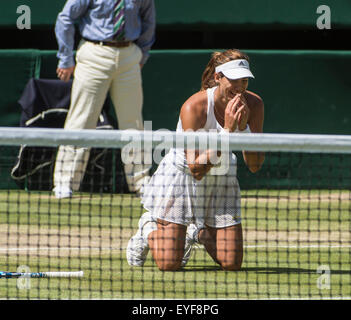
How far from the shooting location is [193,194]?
20.0 ft

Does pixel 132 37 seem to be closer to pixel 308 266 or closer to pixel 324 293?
pixel 308 266

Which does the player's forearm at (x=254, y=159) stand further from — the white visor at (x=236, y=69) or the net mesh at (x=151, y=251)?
the white visor at (x=236, y=69)

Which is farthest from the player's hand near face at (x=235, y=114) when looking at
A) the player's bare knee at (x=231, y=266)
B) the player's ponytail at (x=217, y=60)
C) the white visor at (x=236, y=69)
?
the player's bare knee at (x=231, y=266)

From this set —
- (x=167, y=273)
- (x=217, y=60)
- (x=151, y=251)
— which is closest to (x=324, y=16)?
(x=217, y=60)

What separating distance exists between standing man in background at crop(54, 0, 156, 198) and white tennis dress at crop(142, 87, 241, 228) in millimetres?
2670

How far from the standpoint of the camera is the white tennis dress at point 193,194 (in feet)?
19.9

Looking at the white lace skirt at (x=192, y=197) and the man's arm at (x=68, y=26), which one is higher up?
the man's arm at (x=68, y=26)

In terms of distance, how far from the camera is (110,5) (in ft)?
28.9

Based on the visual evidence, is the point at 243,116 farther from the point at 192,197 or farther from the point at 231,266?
the point at 231,266

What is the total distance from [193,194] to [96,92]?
3.07 metres

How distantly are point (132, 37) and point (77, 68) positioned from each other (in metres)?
0.59

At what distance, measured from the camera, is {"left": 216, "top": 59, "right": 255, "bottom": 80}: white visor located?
5863 mm

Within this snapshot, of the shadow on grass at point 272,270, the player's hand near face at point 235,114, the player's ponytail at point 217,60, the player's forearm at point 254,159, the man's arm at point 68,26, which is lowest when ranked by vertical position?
the shadow on grass at point 272,270
